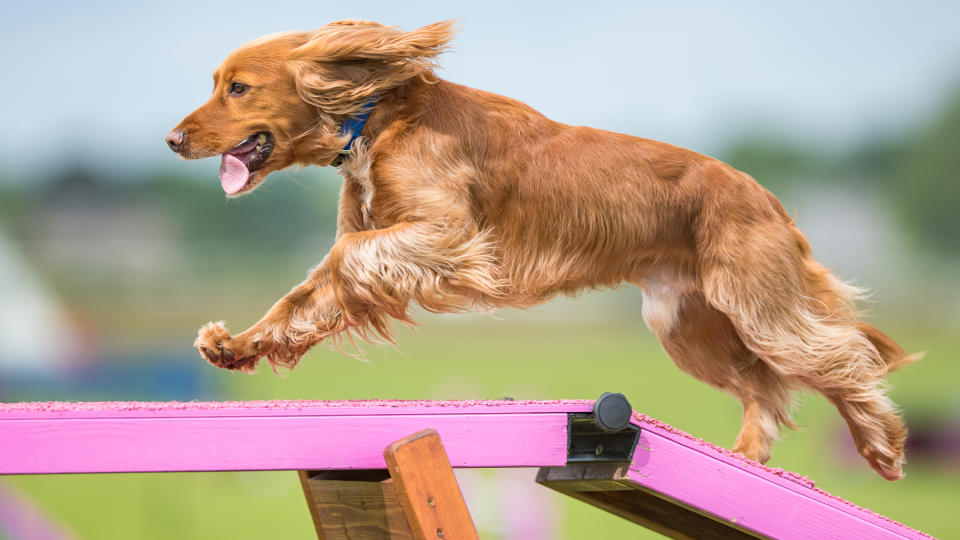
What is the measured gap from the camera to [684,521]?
9.92ft

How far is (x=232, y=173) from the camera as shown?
112 inches

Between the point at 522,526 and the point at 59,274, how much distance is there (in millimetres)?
20418

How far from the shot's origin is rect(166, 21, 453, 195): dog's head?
9.27ft

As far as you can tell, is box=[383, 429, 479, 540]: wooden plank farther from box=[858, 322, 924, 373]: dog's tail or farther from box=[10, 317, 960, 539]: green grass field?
box=[858, 322, 924, 373]: dog's tail

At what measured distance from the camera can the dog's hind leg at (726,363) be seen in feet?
11.1

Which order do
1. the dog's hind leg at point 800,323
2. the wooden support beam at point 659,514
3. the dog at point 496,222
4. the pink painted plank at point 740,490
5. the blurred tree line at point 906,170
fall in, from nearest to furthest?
1. the pink painted plank at point 740,490
2. the dog at point 496,222
3. the wooden support beam at point 659,514
4. the dog's hind leg at point 800,323
5. the blurred tree line at point 906,170

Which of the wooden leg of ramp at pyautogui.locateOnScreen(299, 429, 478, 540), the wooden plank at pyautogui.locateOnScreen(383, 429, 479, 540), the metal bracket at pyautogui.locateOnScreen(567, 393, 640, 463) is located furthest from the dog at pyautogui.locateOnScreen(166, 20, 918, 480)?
the wooden plank at pyautogui.locateOnScreen(383, 429, 479, 540)

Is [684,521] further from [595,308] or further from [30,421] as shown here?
[595,308]

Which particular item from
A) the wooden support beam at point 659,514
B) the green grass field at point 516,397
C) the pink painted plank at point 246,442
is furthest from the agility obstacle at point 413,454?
the green grass field at point 516,397

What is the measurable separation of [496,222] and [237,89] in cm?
85

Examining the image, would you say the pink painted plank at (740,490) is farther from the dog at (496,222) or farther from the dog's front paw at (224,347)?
the dog's front paw at (224,347)

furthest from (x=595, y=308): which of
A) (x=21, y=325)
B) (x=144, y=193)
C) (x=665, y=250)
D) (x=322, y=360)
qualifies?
(x=665, y=250)

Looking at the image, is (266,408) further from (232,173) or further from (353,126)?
(353,126)

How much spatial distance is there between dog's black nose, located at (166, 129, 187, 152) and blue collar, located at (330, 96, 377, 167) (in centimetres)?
44
